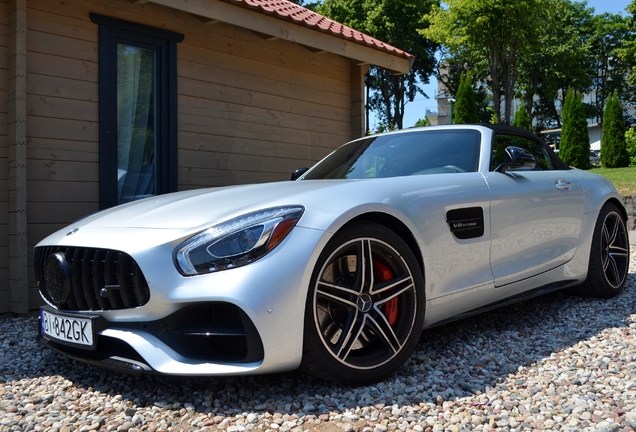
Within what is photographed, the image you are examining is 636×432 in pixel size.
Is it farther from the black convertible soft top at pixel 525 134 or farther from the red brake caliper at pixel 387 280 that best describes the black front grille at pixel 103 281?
the black convertible soft top at pixel 525 134

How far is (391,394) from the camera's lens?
2533 mm

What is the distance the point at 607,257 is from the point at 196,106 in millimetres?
4081

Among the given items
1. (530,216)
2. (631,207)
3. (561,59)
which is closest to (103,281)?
(530,216)

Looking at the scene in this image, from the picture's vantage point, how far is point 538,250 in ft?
12.0

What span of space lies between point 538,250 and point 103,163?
12.2 feet

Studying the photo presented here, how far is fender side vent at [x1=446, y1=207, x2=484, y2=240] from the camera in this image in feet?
10.0

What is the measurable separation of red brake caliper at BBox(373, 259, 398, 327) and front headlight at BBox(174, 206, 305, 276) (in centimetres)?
52

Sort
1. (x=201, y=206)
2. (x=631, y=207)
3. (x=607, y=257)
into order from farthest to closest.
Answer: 1. (x=631, y=207)
2. (x=607, y=257)
3. (x=201, y=206)

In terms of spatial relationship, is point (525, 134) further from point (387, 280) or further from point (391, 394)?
point (391, 394)

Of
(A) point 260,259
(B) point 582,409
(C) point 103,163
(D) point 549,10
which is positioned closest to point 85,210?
(C) point 103,163

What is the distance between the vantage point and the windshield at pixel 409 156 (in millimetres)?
3498

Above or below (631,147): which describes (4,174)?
below

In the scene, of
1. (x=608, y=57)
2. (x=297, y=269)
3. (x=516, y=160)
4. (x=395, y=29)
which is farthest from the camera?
(x=608, y=57)

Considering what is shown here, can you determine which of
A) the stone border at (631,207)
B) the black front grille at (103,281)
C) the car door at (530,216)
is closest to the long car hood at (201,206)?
the black front grille at (103,281)
